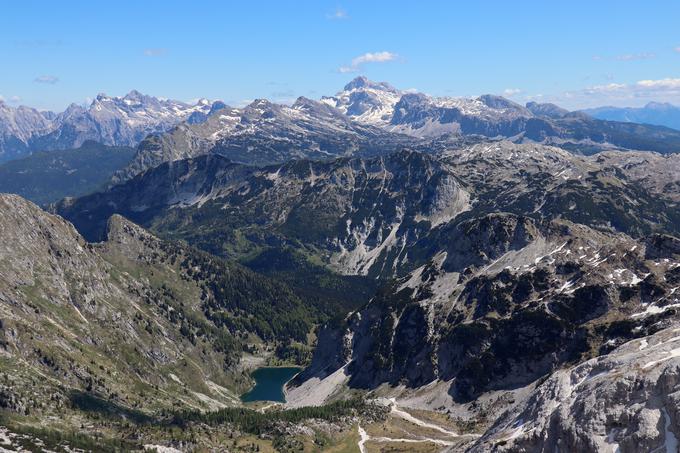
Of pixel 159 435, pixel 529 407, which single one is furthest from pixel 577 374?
pixel 159 435

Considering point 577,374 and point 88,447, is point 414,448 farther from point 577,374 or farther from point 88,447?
point 88,447

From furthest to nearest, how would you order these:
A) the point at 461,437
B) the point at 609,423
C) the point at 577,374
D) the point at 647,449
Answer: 1. the point at 461,437
2. the point at 577,374
3. the point at 609,423
4. the point at 647,449

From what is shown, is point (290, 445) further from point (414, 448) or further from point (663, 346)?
point (663, 346)

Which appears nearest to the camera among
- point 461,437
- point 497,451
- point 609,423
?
point 609,423

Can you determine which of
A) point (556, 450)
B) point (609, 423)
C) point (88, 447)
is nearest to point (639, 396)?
point (609, 423)

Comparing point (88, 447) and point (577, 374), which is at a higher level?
point (577, 374)

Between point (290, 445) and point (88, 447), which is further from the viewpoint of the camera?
point (290, 445)

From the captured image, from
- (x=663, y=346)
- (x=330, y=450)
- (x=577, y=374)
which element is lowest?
(x=330, y=450)
